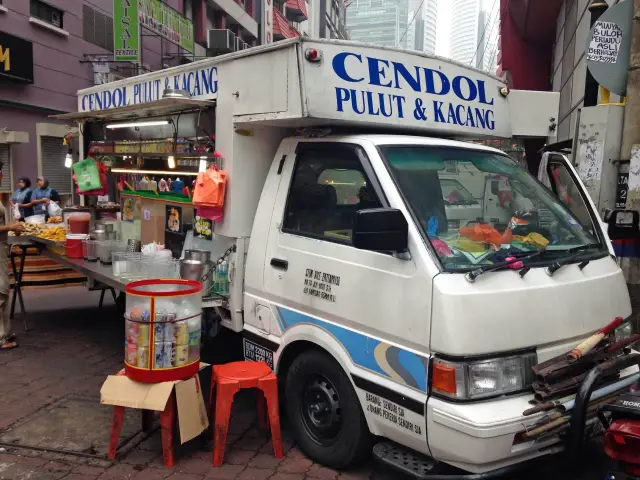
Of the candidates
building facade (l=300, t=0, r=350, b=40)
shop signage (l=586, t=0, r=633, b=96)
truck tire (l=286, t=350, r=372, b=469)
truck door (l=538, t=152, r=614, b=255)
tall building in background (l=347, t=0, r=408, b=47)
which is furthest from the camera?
building facade (l=300, t=0, r=350, b=40)

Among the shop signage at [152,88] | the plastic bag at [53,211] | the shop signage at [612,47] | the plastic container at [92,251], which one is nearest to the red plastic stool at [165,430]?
the shop signage at [152,88]

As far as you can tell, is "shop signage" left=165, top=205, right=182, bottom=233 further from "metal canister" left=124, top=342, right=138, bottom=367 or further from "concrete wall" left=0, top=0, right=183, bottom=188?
"concrete wall" left=0, top=0, right=183, bottom=188

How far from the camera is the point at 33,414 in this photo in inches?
173

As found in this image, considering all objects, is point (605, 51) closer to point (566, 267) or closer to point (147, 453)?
point (566, 267)

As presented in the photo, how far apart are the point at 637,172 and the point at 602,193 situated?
0.45 meters

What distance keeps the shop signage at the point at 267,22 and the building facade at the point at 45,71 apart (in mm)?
15286

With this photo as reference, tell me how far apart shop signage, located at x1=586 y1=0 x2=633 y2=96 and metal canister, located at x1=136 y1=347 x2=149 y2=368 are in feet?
15.5

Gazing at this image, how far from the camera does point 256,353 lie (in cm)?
410

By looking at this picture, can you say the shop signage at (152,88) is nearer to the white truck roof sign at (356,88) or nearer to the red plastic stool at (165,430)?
the white truck roof sign at (356,88)

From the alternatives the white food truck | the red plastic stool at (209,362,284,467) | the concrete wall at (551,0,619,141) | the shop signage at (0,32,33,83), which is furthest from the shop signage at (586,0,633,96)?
the shop signage at (0,32,33,83)

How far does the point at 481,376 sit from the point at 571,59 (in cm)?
1135

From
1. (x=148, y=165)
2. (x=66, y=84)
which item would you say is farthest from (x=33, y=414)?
(x=66, y=84)

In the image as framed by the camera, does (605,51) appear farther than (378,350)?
Yes

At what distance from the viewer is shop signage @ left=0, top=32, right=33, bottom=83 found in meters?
12.9
